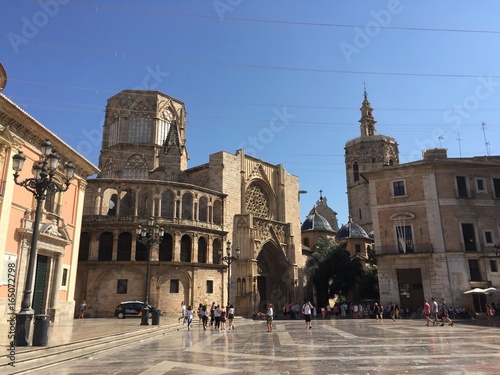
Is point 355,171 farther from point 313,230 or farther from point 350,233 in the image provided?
point 313,230

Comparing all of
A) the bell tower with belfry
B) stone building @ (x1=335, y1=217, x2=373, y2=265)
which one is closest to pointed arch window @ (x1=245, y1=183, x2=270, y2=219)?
stone building @ (x1=335, y1=217, x2=373, y2=265)

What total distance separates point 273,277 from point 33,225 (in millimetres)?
27258

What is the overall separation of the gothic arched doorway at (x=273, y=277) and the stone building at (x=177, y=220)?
10 centimetres

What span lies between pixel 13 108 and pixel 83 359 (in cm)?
1084

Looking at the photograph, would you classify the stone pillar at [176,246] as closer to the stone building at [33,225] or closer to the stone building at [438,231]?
the stone building at [33,225]

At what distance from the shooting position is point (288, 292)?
125 feet

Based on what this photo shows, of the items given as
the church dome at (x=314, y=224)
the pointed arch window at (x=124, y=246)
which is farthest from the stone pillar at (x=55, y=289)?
the church dome at (x=314, y=224)

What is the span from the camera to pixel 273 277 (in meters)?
38.7

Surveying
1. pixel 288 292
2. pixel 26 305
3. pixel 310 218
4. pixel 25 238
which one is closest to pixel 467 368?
pixel 26 305

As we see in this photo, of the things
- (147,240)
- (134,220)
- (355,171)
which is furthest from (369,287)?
(355,171)

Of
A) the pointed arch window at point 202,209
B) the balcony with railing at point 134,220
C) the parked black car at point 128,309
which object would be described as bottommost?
the parked black car at point 128,309

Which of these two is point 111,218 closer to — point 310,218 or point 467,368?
point 467,368

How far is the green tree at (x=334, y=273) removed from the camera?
37.9 m

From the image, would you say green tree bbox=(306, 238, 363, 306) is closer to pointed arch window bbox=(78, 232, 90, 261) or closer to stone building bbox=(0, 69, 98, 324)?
pointed arch window bbox=(78, 232, 90, 261)
